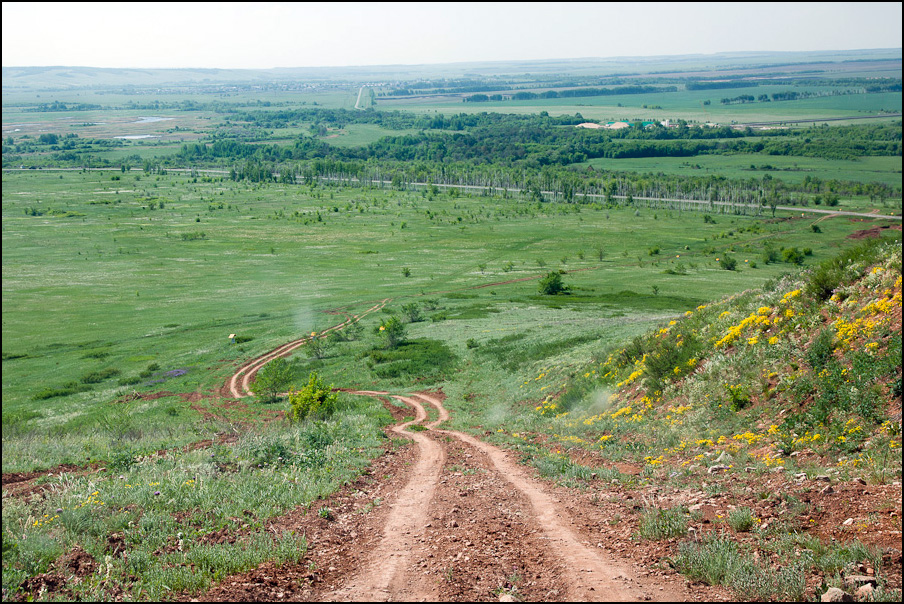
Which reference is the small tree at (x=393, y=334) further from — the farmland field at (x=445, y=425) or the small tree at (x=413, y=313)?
the small tree at (x=413, y=313)

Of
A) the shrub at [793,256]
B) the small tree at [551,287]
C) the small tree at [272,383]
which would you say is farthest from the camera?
the shrub at [793,256]

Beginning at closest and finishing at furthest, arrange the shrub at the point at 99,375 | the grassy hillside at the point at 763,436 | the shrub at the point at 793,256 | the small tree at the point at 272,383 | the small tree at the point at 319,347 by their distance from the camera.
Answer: the grassy hillside at the point at 763,436 < the small tree at the point at 272,383 < the shrub at the point at 99,375 < the small tree at the point at 319,347 < the shrub at the point at 793,256

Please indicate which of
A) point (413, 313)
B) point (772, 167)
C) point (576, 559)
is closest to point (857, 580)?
point (576, 559)

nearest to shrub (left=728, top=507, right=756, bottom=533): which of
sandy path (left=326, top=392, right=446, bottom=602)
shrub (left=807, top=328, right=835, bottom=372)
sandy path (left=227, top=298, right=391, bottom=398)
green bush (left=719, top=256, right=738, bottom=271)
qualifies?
sandy path (left=326, top=392, right=446, bottom=602)

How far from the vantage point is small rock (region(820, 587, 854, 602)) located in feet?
23.8

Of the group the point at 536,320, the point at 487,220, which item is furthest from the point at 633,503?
the point at 487,220

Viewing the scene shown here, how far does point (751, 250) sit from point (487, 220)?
2057 inches

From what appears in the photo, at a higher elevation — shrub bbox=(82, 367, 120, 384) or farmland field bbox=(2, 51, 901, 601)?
farmland field bbox=(2, 51, 901, 601)

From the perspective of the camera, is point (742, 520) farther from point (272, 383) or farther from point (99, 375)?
point (99, 375)

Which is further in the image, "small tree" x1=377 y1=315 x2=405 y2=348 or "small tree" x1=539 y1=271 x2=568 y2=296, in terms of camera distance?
"small tree" x1=539 y1=271 x2=568 y2=296

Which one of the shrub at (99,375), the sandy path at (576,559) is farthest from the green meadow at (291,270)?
the sandy path at (576,559)

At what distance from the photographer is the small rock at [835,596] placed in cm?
726

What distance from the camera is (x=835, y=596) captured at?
730 cm

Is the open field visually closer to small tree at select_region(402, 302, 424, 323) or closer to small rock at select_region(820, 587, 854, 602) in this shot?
small tree at select_region(402, 302, 424, 323)
